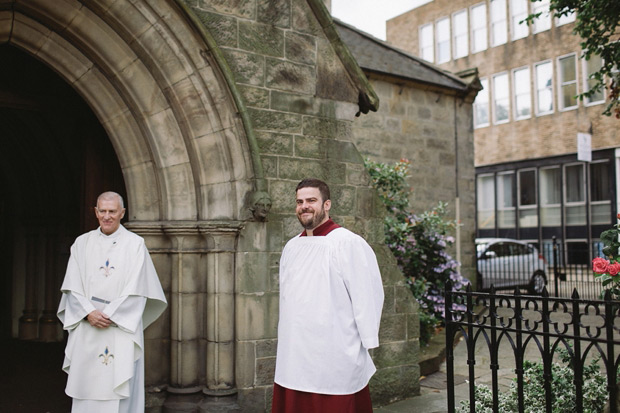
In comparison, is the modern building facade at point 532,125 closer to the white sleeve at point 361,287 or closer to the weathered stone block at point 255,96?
the weathered stone block at point 255,96

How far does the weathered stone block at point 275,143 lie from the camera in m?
5.39

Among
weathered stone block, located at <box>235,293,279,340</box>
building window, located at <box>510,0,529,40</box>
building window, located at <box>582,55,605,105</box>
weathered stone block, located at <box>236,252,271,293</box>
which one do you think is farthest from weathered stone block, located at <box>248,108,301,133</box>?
building window, located at <box>510,0,529,40</box>

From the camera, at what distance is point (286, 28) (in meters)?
5.67

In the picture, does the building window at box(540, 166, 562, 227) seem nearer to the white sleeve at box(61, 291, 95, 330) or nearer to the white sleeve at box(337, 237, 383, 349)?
the white sleeve at box(337, 237, 383, 349)

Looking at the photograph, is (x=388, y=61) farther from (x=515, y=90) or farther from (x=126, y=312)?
(x=515, y=90)

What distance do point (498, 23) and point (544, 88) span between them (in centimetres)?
376

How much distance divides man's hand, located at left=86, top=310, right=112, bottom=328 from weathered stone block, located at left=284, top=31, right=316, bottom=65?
288 cm

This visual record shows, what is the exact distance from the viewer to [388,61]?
12109 mm

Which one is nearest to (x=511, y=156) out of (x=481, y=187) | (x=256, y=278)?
(x=481, y=187)

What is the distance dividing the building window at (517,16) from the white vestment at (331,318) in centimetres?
2439

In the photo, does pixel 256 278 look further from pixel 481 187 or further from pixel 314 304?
pixel 481 187

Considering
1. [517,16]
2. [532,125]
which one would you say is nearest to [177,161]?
[532,125]

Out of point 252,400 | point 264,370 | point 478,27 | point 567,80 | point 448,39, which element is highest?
point 478,27

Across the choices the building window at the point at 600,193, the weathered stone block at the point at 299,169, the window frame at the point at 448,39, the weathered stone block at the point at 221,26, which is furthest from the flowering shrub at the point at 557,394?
the window frame at the point at 448,39
